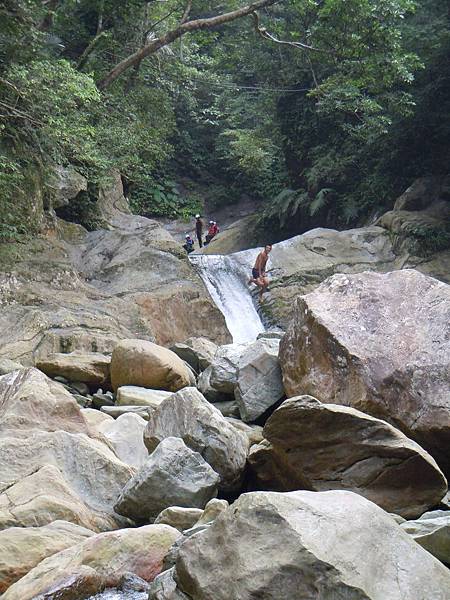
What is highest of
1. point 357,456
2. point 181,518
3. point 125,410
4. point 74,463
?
point 181,518

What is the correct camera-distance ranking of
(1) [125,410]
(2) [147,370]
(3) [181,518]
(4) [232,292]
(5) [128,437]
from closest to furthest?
(3) [181,518] → (5) [128,437] → (1) [125,410] → (2) [147,370] → (4) [232,292]

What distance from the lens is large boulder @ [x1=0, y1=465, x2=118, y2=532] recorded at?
165 inches

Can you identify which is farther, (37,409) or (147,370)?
(147,370)

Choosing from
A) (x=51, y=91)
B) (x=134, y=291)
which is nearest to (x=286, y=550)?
(x=51, y=91)

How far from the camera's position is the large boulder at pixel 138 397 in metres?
7.81

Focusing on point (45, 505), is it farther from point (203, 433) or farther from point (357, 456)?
point (357, 456)

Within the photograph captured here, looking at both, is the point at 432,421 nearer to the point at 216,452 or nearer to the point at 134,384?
the point at 216,452

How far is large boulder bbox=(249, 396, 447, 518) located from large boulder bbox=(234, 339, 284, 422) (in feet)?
7.21

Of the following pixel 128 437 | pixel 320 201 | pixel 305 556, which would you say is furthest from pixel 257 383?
pixel 320 201

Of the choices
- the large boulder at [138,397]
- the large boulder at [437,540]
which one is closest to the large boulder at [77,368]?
the large boulder at [138,397]

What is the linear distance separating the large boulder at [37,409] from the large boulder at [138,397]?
5.12 ft

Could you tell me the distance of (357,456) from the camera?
5.09 metres

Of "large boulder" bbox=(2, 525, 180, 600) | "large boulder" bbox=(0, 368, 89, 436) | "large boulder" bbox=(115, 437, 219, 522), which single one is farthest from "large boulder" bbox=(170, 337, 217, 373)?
"large boulder" bbox=(2, 525, 180, 600)

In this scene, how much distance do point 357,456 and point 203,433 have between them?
1.23 m
